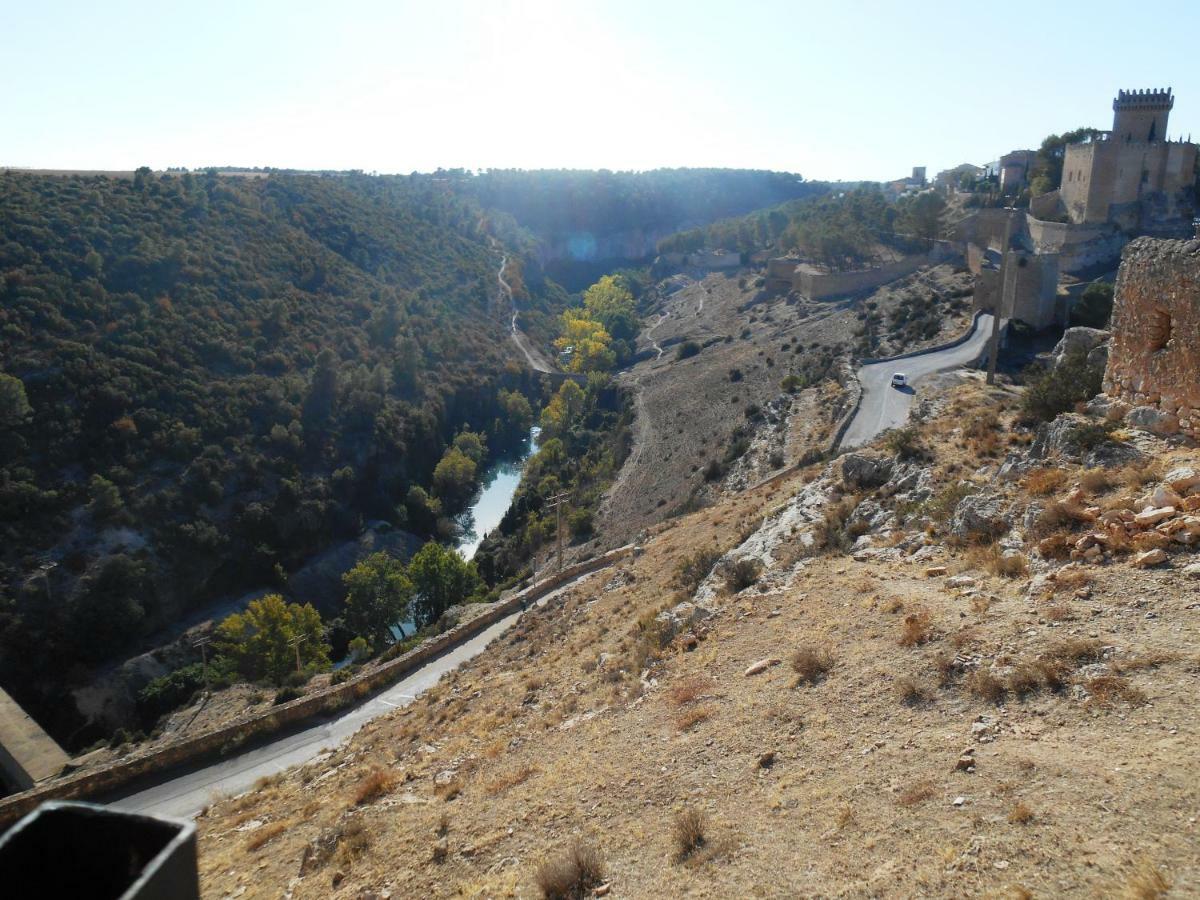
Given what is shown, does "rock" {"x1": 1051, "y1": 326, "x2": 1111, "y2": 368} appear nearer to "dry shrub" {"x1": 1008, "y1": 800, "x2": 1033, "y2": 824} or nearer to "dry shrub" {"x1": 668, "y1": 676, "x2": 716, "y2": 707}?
"dry shrub" {"x1": 668, "y1": 676, "x2": 716, "y2": 707}

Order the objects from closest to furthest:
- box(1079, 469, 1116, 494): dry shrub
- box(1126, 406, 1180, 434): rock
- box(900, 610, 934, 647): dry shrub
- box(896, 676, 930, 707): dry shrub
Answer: box(896, 676, 930, 707): dry shrub → box(900, 610, 934, 647): dry shrub → box(1079, 469, 1116, 494): dry shrub → box(1126, 406, 1180, 434): rock

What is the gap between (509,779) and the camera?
7.72 metres

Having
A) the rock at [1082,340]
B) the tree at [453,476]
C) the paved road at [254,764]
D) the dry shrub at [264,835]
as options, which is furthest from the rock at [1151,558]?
the tree at [453,476]

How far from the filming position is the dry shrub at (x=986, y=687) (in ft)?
19.4

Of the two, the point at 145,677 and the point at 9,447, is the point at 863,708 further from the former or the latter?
the point at 9,447

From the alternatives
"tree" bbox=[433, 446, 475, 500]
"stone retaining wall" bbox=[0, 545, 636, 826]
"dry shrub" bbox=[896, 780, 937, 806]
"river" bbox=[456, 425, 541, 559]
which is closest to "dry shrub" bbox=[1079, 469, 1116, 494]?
"dry shrub" bbox=[896, 780, 937, 806]

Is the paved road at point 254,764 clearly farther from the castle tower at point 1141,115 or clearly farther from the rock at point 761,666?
the castle tower at point 1141,115

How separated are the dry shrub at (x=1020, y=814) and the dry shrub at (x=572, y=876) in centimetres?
270

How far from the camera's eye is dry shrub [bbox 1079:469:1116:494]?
27.3ft

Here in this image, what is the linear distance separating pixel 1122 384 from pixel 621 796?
28.3 ft

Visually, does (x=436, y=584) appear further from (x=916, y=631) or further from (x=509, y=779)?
(x=916, y=631)

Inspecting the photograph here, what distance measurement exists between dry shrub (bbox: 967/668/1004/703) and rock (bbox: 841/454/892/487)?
801 centimetres

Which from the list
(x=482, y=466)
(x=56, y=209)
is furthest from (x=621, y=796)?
(x=56, y=209)

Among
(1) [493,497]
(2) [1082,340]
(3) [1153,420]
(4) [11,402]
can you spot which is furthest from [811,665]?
(1) [493,497]
